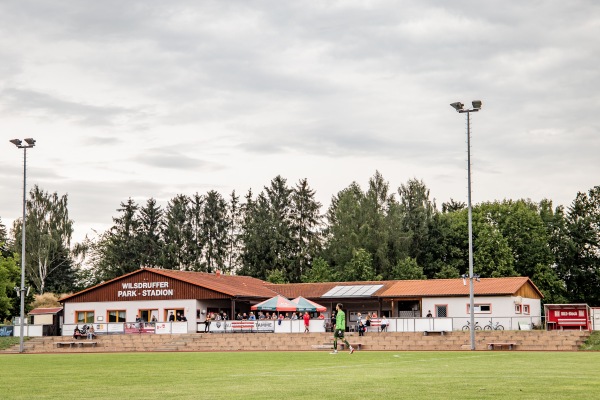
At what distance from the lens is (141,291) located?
63719 millimetres

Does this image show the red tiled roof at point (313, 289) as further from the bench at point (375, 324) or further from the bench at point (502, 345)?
the bench at point (502, 345)

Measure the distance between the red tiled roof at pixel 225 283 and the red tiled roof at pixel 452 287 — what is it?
34.8 ft

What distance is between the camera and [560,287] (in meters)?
80.9

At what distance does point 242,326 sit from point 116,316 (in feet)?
52.6

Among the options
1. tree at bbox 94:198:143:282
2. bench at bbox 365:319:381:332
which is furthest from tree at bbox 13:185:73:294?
bench at bbox 365:319:381:332

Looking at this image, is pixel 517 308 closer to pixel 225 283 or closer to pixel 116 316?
pixel 225 283

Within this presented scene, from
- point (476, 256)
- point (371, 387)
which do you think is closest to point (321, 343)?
point (371, 387)

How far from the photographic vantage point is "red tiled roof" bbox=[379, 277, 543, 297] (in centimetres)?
5566

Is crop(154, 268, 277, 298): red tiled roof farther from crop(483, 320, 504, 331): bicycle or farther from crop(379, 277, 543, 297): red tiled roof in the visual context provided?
crop(483, 320, 504, 331): bicycle

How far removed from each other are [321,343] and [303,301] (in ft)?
24.8

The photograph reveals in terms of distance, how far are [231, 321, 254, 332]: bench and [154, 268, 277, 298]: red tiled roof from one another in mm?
6221

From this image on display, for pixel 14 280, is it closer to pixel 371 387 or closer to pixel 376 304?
pixel 376 304

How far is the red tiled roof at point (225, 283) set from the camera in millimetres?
61094

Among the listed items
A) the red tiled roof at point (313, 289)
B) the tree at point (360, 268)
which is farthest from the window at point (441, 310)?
the tree at point (360, 268)
